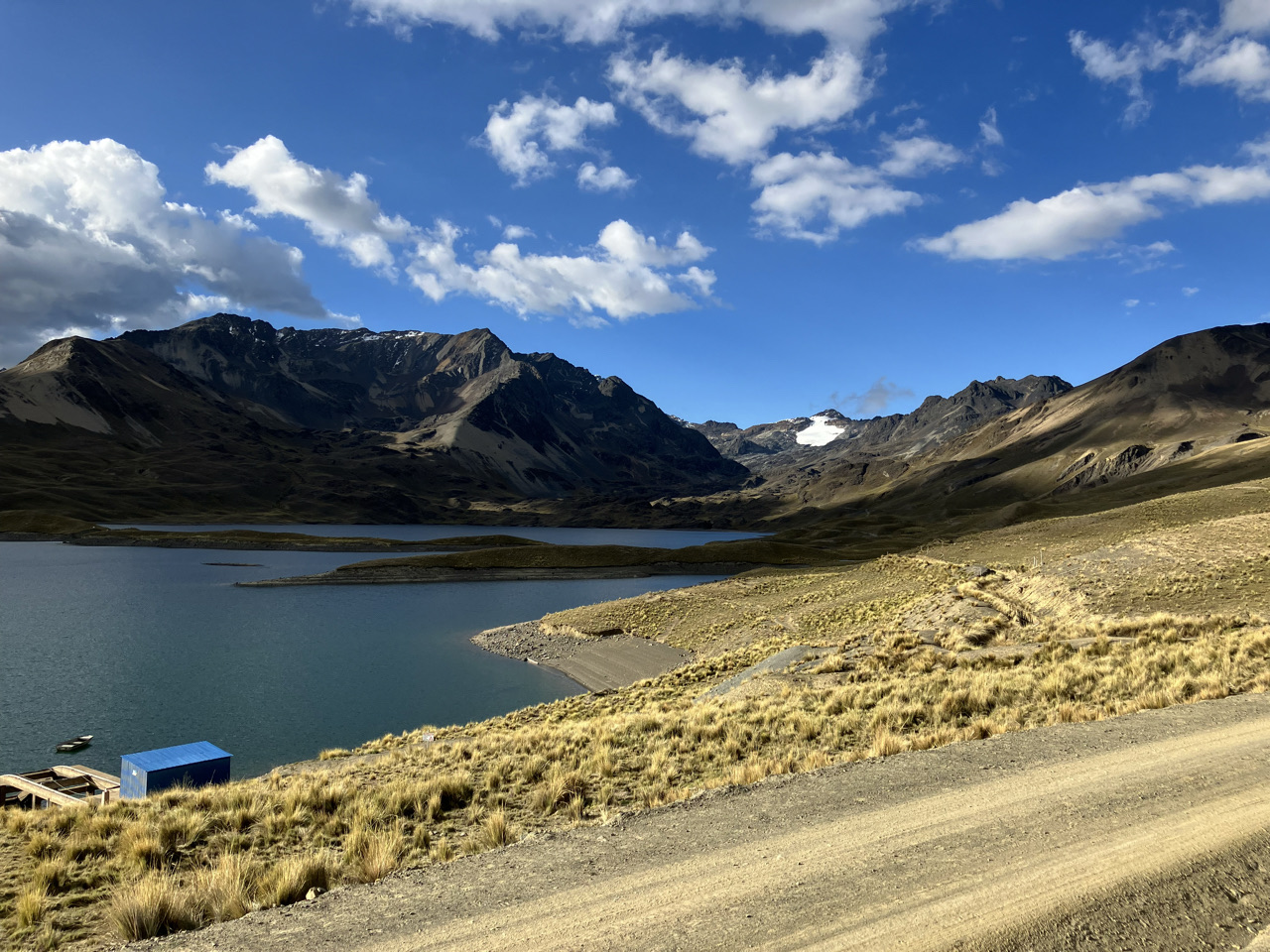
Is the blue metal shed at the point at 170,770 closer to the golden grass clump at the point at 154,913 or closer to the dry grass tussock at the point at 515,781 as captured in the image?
the dry grass tussock at the point at 515,781

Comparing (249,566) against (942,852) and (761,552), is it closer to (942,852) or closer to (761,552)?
(761,552)

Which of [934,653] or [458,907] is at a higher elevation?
[458,907]

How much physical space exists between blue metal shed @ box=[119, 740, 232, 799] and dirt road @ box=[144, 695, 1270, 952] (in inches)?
509

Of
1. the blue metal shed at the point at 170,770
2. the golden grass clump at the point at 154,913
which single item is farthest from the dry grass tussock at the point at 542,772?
the blue metal shed at the point at 170,770

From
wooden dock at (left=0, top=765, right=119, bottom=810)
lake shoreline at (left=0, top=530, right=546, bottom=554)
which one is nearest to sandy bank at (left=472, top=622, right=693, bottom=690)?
wooden dock at (left=0, top=765, right=119, bottom=810)

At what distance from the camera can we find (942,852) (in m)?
8.82

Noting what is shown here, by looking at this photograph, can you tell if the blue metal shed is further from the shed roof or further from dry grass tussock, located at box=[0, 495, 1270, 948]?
dry grass tussock, located at box=[0, 495, 1270, 948]

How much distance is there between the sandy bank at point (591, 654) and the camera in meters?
43.0

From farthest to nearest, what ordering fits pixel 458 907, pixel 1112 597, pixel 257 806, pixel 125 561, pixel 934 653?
pixel 125 561 → pixel 1112 597 → pixel 934 653 → pixel 257 806 → pixel 458 907

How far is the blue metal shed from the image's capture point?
17859mm

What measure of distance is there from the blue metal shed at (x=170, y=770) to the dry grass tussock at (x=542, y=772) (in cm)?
293

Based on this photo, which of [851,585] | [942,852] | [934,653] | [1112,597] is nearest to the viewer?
[942,852]

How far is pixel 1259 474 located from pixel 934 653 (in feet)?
418

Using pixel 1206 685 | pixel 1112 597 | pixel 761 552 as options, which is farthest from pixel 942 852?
pixel 761 552
